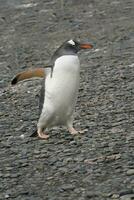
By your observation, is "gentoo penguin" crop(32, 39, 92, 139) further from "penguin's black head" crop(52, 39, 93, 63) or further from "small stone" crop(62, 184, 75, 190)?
"small stone" crop(62, 184, 75, 190)

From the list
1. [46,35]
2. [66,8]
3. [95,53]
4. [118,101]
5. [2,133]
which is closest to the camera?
[2,133]

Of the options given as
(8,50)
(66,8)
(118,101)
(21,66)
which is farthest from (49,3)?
(118,101)

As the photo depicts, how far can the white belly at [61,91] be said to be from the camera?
636 cm

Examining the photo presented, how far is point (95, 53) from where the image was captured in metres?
10.9

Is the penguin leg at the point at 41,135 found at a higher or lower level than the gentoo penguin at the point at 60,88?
lower

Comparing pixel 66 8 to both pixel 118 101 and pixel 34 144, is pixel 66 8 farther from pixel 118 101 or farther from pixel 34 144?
pixel 34 144

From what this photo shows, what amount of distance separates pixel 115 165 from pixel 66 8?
1026cm

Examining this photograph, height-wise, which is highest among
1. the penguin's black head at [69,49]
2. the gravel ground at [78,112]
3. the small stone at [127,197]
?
the penguin's black head at [69,49]

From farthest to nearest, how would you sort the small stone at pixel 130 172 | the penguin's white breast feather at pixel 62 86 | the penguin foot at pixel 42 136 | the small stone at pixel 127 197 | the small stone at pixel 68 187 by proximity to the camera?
the penguin foot at pixel 42 136 < the penguin's white breast feather at pixel 62 86 < the small stone at pixel 130 172 < the small stone at pixel 68 187 < the small stone at pixel 127 197

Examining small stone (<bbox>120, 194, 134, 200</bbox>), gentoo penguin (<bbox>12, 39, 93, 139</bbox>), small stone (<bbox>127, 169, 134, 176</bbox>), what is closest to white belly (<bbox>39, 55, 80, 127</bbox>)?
gentoo penguin (<bbox>12, 39, 93, 139</bbox>)

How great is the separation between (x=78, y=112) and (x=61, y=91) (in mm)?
1314

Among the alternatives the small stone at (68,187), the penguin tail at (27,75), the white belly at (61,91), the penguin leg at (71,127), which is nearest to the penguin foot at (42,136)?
the white belly at (61,91)

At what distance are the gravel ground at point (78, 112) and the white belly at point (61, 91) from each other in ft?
0.83

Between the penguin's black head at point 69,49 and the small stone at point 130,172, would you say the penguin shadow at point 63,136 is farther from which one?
the small stone at point 130,172
